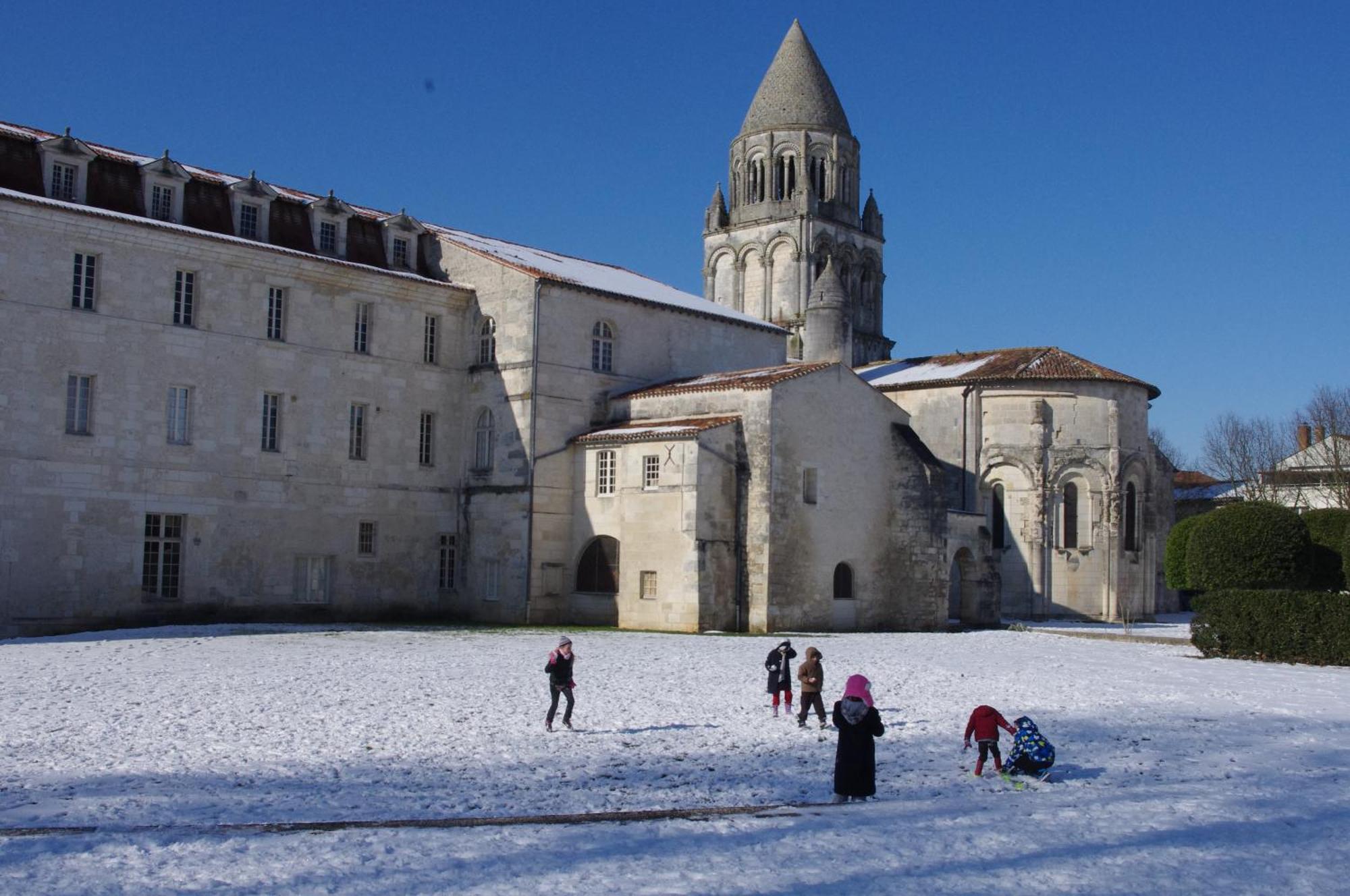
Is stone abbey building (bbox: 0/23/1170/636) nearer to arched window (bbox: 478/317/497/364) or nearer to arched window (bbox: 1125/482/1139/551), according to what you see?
arched window (bbox: 478/317/497/364)

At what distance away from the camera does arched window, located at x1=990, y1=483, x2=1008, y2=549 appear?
5069 centimetres

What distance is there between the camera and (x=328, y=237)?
39.8 m

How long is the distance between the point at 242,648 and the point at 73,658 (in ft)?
11.2

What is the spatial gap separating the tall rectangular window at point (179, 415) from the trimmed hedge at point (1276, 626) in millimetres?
25122

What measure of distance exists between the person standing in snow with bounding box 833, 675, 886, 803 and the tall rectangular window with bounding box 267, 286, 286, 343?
26.7 metres

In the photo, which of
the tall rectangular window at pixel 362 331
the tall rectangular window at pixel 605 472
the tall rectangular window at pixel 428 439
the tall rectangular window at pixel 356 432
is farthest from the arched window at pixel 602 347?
the tall rectangular window at pixel 356 432

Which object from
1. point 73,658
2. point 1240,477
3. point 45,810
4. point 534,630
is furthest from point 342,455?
point 1240,477

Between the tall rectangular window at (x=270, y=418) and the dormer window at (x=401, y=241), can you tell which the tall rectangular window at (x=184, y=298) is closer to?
the tall rectangular window at (x=270, y=418)

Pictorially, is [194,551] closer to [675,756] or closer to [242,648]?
[242,648]

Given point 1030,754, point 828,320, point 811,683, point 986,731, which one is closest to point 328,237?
point 828,320

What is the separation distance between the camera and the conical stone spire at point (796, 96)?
72.6m

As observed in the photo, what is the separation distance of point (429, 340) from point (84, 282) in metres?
10.2

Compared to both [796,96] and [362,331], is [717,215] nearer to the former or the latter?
[796,96]

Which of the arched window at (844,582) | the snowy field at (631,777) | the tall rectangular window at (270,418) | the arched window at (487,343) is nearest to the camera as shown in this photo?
the snowy field at (631,777)
